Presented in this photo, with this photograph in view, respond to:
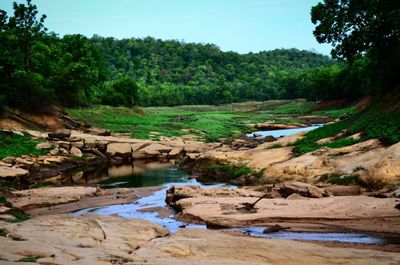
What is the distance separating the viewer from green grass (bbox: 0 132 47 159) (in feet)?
142

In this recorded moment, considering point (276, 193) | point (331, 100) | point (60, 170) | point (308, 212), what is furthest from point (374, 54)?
point (331, 100)

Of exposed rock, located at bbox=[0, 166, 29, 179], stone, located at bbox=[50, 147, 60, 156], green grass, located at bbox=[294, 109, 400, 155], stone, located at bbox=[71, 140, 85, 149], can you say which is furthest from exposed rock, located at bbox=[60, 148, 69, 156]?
green grass, located at bbox=[294, 109, 400, 155]

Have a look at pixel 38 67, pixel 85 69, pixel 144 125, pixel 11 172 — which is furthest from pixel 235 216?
pixel 38 67

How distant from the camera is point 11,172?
3522 cm

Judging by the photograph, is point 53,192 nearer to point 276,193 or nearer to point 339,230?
point 276,193

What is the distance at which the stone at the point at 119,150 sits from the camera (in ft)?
172

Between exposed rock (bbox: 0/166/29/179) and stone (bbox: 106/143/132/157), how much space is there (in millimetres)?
15627

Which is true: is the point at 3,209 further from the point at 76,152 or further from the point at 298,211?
the point at 76,152

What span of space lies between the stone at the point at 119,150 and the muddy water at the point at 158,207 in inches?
165

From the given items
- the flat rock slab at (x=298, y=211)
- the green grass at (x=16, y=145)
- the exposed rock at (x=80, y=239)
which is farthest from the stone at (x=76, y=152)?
the exposed rock at (x=80, y=239)

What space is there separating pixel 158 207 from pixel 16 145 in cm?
2586

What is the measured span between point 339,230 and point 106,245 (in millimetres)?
9875

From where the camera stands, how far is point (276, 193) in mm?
25875

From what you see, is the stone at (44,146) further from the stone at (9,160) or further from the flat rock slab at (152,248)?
the flat rock slab at (152,248)
